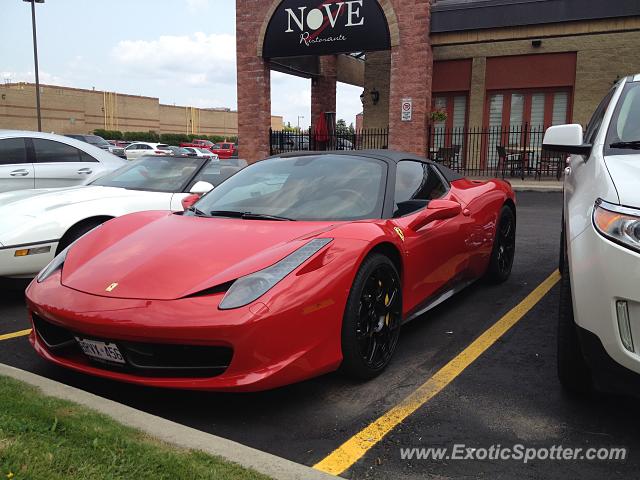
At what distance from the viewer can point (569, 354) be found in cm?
270

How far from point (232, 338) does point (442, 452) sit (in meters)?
1.03

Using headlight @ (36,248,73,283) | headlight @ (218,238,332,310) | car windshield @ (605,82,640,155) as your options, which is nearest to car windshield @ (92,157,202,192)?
headlight @ (36,248,73,283)

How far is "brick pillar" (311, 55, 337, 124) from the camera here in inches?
842

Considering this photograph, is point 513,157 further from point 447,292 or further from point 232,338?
point 232,338

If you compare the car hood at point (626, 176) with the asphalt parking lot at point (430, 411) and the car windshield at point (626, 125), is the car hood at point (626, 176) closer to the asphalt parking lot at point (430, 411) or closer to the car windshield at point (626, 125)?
the car windshield at point (626, 125)

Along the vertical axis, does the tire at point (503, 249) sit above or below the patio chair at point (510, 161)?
below

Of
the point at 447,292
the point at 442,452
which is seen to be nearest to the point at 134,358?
the point at 442,452

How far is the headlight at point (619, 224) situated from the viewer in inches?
86.0

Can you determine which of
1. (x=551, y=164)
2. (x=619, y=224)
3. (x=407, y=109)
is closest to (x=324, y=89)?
(x=407, y=109)

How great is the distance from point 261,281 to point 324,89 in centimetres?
1973

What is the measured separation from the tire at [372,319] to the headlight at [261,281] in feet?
1.08

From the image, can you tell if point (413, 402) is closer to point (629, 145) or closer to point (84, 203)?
point (629, 145)

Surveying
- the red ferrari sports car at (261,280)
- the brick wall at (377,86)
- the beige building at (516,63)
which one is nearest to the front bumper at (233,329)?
the red ferrari sports car at (261,280)

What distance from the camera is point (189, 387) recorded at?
2.59 meters
